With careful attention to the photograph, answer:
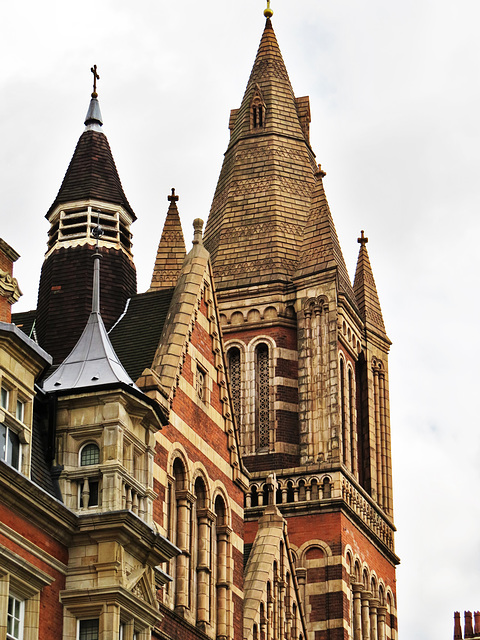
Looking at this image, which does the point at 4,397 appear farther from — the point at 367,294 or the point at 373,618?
the point at 367,294

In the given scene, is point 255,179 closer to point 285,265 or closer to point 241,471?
point 285,265

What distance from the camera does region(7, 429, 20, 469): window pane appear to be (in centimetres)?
2506

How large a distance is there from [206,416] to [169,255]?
18.3m

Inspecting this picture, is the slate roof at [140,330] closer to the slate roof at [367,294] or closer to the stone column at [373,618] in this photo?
the stone column at [373,618]

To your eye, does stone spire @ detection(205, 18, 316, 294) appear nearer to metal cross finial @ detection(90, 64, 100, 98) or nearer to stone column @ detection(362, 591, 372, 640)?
stone column @ detection(362, 591, 372, 640)

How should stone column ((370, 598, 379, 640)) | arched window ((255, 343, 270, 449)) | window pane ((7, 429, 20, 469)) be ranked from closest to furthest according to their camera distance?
window pane ((7, 429, 20, 469)), stone column ((370, 598, 379, 640)), arched window ((255, 343, 270, 449))

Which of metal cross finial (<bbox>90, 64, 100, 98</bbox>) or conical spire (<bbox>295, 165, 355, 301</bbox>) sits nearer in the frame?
metal cross finial (<bbox>90, 64, 100, 98</bbox>)

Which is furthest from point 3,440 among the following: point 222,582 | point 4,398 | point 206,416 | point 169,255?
point 169,255

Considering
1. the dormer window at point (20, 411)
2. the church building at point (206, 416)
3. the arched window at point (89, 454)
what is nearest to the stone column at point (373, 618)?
the church building at point (206, 416)

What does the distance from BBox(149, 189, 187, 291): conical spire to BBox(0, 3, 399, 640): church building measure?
0.26 ft

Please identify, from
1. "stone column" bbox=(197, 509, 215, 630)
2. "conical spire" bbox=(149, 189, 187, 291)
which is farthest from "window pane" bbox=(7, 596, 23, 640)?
"conical spire" bbox=(149, 189, 187, 291)

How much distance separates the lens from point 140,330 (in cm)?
3578

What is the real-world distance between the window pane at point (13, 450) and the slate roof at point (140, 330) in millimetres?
8283

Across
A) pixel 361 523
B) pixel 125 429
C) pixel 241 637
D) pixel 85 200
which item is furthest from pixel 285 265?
pixel 125 429
